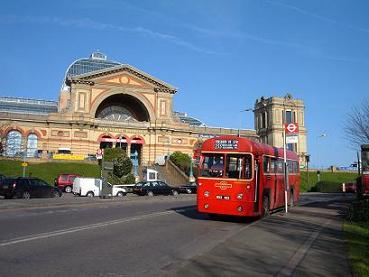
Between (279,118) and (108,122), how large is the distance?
42552 millimetres

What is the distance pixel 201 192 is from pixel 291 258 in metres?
8.19

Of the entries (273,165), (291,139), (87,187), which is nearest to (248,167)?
(273,165)

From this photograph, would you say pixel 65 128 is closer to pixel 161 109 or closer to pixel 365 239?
pixel 161 109

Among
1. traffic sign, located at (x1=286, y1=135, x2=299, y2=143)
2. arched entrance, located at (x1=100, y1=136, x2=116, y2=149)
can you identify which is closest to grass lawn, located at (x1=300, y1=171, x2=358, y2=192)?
arched entrance, located at (x1=100, y1=136, x2=116, y2=149)

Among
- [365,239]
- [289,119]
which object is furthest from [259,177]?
[289,119]

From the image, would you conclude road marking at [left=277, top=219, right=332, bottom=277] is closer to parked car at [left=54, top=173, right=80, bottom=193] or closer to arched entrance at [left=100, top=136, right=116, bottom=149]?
parked car at [left=54, top=173, right=80, bottom=193]

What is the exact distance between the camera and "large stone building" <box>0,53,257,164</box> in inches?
3103

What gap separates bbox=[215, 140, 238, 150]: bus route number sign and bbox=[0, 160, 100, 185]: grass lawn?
42106 millimetres

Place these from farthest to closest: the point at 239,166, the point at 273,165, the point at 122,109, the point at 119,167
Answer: the point at 122,109 < the point at 119,167 < the point at 273,165 < the point at 239,166

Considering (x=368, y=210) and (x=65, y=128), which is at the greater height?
(x=65, y=128)

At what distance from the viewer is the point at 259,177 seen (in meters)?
17.6

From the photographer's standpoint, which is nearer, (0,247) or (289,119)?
(0,247)

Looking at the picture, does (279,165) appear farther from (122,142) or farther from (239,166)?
(122,142)

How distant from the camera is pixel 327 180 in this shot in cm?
7856
